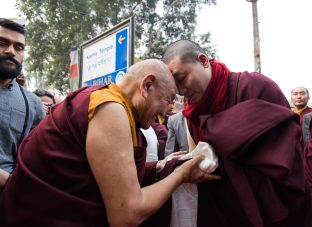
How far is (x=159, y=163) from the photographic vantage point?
76.7 inches

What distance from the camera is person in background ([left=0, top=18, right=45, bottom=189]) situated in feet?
6.95

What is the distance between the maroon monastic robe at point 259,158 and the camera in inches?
60.3

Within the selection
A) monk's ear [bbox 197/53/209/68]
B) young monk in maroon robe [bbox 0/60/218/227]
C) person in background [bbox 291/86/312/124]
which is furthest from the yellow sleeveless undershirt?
person in background [bbox 291/86/312/124]

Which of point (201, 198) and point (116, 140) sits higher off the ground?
point (116, 140)

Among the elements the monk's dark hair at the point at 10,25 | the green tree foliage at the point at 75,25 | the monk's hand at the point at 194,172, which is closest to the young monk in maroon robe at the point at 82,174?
the monk's hand at the point at 194,172

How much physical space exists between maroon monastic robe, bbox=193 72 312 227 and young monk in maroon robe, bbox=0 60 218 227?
0.32 metres

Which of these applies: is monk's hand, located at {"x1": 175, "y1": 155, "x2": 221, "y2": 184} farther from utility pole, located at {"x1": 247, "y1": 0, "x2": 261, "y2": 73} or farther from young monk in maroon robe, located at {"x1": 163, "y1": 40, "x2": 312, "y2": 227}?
utility pole, located at {"x1": 247, "y1": 0, "x2": 261, "y2": 73}

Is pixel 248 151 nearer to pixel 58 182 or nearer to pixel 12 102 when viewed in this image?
pixel 58 182

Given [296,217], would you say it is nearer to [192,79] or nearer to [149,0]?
[192,79]

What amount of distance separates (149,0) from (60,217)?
15.4m

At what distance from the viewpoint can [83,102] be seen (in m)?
1.44

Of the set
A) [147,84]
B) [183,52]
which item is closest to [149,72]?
[147,84]

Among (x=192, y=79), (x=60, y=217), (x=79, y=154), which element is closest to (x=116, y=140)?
(x=79, y=154)

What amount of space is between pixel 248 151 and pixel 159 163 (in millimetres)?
556
